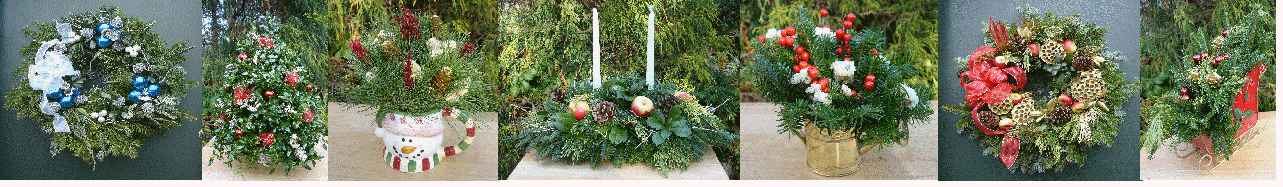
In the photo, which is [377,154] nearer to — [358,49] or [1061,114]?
[358,49]

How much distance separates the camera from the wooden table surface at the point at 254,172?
277 centimetres

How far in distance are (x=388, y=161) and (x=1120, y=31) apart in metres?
2.65

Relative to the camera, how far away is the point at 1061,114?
7.80ft

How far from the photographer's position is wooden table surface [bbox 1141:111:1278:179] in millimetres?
2691

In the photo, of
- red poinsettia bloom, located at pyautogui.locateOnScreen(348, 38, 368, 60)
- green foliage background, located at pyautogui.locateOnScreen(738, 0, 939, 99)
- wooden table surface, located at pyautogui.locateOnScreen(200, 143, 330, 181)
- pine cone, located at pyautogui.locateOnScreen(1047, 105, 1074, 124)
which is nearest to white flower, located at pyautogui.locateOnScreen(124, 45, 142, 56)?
wooden table surface, located at pyautogui.locateOnScreen(200, 143, 330, 181)

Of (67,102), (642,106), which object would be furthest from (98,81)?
(642,106)

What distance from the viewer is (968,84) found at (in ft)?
8.11

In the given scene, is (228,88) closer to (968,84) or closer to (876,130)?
(876,130)

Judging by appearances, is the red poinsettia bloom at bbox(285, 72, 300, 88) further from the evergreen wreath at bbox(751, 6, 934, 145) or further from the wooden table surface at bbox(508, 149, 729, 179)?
the evergreen wreath at bbox(751, 6, 934, 145)

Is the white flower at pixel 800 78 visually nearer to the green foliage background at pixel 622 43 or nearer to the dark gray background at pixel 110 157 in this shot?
the green foliage background at pixel 622 43

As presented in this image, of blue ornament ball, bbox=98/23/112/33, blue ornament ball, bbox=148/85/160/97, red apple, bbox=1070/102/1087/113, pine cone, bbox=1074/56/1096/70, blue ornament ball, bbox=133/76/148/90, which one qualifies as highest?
blue ornament ball, bbox=98/23/112/33

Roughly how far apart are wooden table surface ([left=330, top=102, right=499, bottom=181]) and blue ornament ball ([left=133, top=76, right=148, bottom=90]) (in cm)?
65

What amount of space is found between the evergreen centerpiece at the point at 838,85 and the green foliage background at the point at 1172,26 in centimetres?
97

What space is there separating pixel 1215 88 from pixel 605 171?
2.16m
